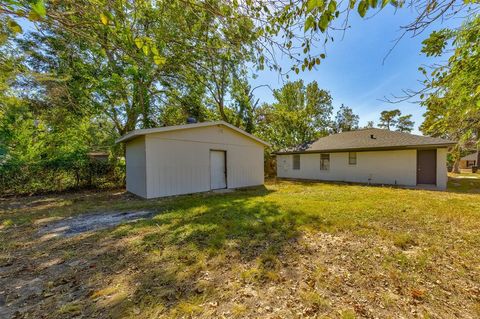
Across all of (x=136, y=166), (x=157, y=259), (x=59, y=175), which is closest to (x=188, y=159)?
(x=136, y=166)

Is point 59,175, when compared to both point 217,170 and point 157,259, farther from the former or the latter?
point 157,259

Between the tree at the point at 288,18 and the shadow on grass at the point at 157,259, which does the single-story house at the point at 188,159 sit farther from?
the tree at the point at 288,18

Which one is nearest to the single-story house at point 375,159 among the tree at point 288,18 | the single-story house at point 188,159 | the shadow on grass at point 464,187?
the shadow on grass at point 464,187

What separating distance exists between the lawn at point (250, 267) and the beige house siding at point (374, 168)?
6741mm

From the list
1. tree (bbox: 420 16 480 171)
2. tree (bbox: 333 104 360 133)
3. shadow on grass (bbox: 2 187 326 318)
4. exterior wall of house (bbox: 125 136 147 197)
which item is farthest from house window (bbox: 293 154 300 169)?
tree (bbox: 333 104 360 133)

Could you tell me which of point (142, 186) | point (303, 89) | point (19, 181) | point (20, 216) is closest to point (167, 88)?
point (142, 186)

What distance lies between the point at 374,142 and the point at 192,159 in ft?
34.9

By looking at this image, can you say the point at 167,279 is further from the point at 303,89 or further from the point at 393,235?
the point at 303,89

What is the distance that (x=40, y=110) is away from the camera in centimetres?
1061

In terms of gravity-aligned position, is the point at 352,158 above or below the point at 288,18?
below

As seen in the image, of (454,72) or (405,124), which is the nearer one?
(454,72)

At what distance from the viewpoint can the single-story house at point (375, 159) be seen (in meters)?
10.8

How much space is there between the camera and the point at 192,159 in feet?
29.8

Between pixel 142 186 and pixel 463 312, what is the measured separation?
8.51m
